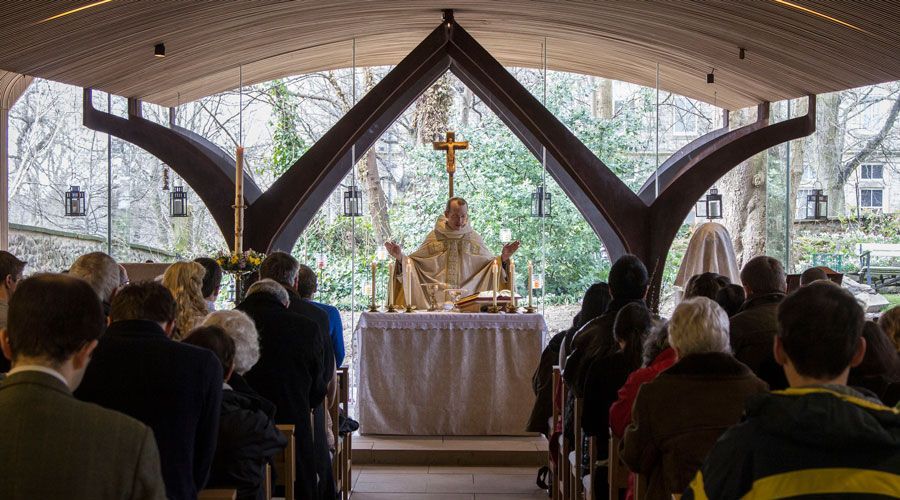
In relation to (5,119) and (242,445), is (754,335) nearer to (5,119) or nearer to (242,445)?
(242,445)

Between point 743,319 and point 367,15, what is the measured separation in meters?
4.71

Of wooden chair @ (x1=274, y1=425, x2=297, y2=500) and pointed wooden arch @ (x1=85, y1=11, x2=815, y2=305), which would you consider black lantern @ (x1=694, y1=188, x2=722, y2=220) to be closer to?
pointed wooden arch @ (x1=85, y1=11, x2=815, y2=305)

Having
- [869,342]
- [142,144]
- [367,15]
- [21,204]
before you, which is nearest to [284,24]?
[367,15]

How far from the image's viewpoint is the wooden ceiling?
246 inches

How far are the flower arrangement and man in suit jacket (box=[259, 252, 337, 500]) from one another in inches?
56.3

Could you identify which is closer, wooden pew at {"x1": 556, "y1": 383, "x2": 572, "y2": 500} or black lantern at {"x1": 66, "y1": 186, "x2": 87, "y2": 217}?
wooden pew at {"x1": 556, "y1": 383, "x2": 572, "y2": 500}

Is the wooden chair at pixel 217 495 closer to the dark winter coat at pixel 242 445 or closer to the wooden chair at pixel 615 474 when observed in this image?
the dark winter coat at pixel 242 445

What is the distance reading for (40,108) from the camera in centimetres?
1532

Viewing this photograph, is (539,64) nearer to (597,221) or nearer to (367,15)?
(597,221)

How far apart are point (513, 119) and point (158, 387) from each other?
21.0 ft

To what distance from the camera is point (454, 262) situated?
8.42 metres

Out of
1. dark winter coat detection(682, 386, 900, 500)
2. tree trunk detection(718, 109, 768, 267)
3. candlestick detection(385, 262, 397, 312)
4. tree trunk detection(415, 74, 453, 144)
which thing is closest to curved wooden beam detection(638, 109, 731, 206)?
candlestick detection(385, 262, 397, 312)

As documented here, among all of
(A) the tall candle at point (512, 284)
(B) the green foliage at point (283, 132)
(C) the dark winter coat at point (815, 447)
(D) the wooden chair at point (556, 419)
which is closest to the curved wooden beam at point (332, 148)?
(A) the tall candle at point (512, 284)

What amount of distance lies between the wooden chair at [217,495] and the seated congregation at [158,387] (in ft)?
0.22
